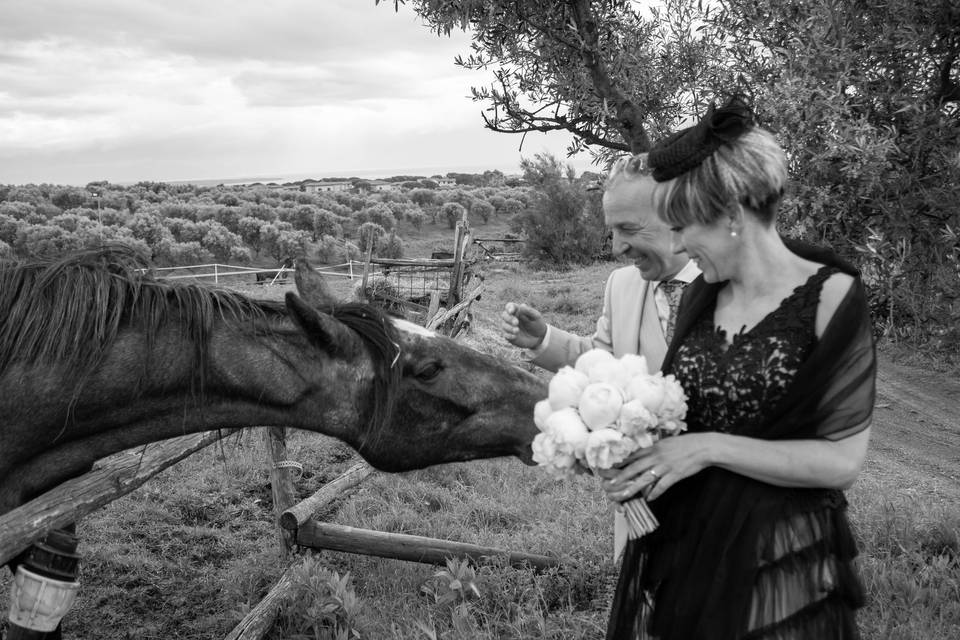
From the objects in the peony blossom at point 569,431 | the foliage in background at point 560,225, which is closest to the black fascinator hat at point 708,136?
the peony blossom at point 569,431

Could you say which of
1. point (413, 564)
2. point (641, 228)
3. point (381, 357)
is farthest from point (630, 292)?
point (413, 564)

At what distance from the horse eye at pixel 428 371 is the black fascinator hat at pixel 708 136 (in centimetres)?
145

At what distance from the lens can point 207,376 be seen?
2607 mm

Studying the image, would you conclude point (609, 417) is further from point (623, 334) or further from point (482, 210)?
point (482, 210)

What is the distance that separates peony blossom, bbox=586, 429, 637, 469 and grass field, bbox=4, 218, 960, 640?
6.76 feet

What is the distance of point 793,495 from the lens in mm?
1604

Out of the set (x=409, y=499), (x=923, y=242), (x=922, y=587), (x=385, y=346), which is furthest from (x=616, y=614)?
(x=409, y=499)

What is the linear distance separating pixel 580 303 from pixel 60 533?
528 inches

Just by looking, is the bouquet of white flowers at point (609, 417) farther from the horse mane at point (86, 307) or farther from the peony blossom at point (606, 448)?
the horse mane at point (86, 307)

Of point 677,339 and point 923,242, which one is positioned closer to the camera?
point 677,339

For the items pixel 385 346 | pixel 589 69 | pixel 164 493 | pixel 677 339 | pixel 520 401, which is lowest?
pixel 164 493

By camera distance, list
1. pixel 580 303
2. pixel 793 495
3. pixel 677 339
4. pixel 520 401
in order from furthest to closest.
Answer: pixel 580 303, pixel 520 401, pixel 677 339, pixel 793 495

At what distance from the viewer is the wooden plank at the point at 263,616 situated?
11.3 ft

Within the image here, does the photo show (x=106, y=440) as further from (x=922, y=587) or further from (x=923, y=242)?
(x=922, y=587)
